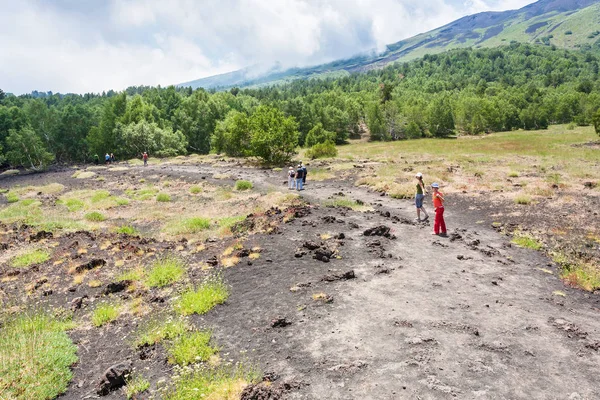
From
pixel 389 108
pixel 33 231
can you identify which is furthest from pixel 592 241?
pixel 389 108

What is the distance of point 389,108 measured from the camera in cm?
12081

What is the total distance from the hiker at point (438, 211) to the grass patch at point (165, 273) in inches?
529

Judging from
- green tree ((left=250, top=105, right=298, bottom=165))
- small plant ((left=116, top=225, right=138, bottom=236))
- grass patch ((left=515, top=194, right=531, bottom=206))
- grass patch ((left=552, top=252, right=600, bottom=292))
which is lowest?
grass patch ((left=515, top=194, right=531, bottom=206))

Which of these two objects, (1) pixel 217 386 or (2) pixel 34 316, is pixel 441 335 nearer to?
(1) pixel 217 386

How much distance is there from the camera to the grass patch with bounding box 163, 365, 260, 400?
796 centimetres

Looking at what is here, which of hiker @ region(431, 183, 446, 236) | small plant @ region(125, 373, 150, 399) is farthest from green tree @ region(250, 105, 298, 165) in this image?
small plant @ region(125, 373, 150, 399)

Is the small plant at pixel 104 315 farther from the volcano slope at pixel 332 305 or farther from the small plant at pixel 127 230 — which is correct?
the small plant at pixel 127 230

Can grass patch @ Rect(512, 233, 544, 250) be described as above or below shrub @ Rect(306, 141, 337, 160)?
below

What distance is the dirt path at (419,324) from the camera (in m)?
8.12

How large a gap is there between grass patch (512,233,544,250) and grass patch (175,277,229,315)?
1499cm

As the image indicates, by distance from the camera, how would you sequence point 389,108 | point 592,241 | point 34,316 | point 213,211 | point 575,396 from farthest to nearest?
point 389,108
point 213,211
point 592,241
point 34,316
point 575,396

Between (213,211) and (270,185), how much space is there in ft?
39.9

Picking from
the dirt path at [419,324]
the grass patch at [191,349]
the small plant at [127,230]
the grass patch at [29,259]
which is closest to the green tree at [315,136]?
the small plant at [127,230]

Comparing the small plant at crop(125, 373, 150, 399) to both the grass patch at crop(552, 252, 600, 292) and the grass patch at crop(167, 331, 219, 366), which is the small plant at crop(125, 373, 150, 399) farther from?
the grass patch at crop(552, 252, 600, 292)
